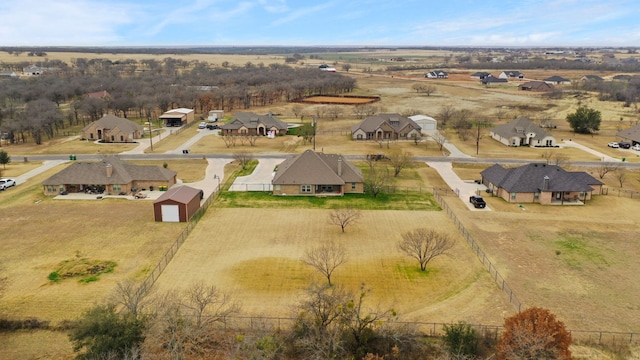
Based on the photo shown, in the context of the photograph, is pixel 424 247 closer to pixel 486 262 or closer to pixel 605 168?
pixel 486 262

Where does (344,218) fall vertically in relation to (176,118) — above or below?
below

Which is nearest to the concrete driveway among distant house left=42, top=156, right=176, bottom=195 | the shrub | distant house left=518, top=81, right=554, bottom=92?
the shrub

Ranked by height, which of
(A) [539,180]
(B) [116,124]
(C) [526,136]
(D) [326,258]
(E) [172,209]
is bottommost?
(E) [172,209]

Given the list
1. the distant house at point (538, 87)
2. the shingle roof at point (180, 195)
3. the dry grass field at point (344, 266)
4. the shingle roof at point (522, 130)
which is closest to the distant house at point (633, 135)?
the shingle roof at point (522, 130)

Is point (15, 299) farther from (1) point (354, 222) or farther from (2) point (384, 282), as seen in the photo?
(1) point (354, 222)

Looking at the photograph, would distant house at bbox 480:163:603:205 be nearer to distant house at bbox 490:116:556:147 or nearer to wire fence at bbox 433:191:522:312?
wire fence at bbox 433:191:522:312

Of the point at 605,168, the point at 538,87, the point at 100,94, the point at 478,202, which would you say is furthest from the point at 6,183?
the point at 538,87
